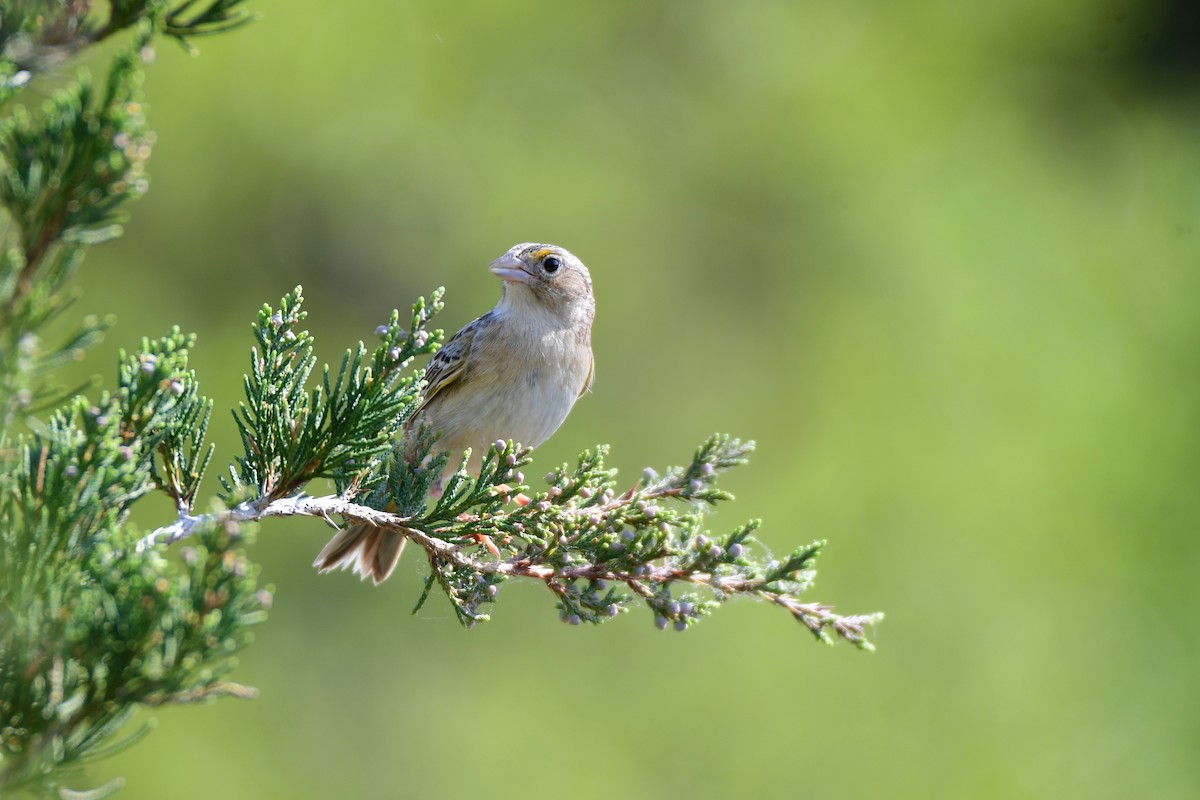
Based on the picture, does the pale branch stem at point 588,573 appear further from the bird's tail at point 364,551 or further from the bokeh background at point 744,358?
the bokeh background at point 744,358

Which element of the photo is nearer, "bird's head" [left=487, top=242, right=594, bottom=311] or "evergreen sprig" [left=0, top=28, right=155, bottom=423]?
Answer: "evergreen sprig" [left=0, top=28, right=155, bottom=423]

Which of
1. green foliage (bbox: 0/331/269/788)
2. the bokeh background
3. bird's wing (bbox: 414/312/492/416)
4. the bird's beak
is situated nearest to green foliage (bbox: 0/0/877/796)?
green foliage (bbox: 0/331/269/788)

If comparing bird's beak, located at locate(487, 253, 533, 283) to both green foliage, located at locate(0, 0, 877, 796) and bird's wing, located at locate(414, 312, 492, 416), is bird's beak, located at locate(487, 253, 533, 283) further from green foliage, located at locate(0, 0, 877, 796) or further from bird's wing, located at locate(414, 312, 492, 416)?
green foliage, located at locate(0, 0, 877, 796)

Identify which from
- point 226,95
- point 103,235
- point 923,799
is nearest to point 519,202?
point 226,95

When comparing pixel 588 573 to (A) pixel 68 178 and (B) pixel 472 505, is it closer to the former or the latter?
(B) pixel 472 505

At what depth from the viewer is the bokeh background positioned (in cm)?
867

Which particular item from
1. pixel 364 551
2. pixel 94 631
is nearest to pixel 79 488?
pixel 94 631

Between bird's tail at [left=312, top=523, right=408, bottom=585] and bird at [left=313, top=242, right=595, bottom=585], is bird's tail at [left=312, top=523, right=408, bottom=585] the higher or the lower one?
the lower one

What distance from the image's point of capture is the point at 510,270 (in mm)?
5027

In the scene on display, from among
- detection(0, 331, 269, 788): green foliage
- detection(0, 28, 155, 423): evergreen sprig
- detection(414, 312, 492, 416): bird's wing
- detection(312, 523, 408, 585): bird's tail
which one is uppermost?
detection(414, 312, 492, 416): bird's wing

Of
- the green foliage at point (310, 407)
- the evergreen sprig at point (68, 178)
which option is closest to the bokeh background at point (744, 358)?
the green foliage at point (310, 407)

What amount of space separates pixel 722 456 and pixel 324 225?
6.47 metres

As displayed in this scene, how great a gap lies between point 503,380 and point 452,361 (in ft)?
0.91

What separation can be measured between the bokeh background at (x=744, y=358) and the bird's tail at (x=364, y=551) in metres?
3.64
